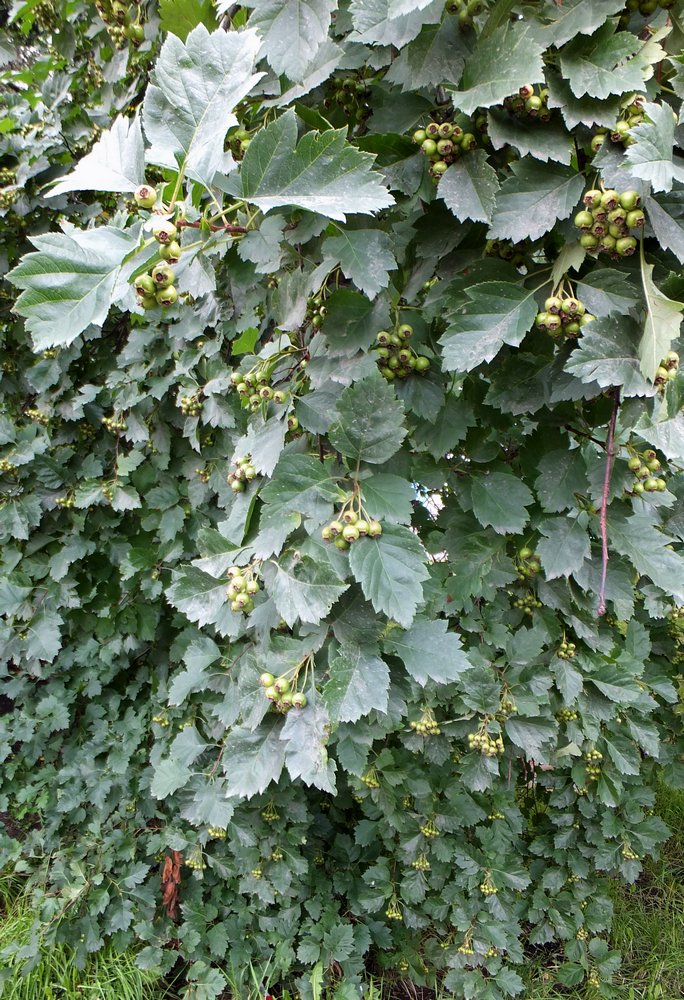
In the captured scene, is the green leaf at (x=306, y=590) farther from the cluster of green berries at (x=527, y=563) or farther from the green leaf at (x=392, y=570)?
the cluster of green berries at (x=527, y=563)

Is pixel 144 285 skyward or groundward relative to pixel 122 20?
groundward

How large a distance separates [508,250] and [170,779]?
1498mm

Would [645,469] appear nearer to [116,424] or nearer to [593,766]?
[593,766]

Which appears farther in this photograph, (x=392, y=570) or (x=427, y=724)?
(x=427, y=724)

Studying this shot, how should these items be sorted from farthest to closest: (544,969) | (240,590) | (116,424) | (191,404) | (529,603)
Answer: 1. (544,969)
2. (116,424)
3. (191,404)
4. (529,603)
5. (240,590)

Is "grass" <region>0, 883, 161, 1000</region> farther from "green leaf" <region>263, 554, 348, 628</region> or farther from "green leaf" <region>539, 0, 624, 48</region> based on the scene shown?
"green leaf" <region>539, 0, 624, 48</region>

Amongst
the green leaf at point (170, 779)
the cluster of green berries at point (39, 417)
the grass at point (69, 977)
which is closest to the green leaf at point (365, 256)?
the green leaf at point (170, 779)

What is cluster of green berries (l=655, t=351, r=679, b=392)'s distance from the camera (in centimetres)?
71

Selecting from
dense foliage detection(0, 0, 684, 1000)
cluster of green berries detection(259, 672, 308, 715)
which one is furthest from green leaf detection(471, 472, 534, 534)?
cluster of green berries detection(259, 672, 308, 715)

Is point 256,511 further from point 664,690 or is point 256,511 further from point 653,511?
point 664,690

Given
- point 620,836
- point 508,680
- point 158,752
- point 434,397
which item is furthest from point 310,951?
point 434,397

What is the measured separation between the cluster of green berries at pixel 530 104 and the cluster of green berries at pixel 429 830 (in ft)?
6.49

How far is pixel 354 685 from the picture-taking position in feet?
2.46

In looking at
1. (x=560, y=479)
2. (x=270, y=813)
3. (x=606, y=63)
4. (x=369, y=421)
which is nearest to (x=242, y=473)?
(x=369, y=421)
